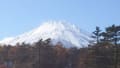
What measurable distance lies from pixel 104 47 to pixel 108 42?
5.17ft

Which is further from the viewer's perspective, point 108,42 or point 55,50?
point 55,50

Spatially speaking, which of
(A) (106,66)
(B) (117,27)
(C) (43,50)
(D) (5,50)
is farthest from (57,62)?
(B) (117,27)

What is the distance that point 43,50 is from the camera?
7262cm

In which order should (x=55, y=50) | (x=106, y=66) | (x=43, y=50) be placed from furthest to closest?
1. (x=55, y=50)
2. (x=43, y=50)
3. (x=106, y=66)

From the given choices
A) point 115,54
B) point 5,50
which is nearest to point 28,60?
point 5,50

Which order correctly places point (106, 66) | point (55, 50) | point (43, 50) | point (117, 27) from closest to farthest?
point (117, 27), point (106, 66), point (43, 50), point (55, 50)

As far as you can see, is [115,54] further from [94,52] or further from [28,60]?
[28,60]

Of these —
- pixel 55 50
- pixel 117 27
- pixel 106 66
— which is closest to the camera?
pixel 117 27

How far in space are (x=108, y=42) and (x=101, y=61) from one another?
2792 millimetres

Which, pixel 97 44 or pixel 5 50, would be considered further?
pixel 5 50

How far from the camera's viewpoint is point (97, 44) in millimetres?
62969

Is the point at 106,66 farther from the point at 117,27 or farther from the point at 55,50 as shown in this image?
the point at 55,50

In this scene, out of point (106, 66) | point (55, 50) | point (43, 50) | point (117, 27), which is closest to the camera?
point (117, 27)

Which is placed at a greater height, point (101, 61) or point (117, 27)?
point (117, 27)
